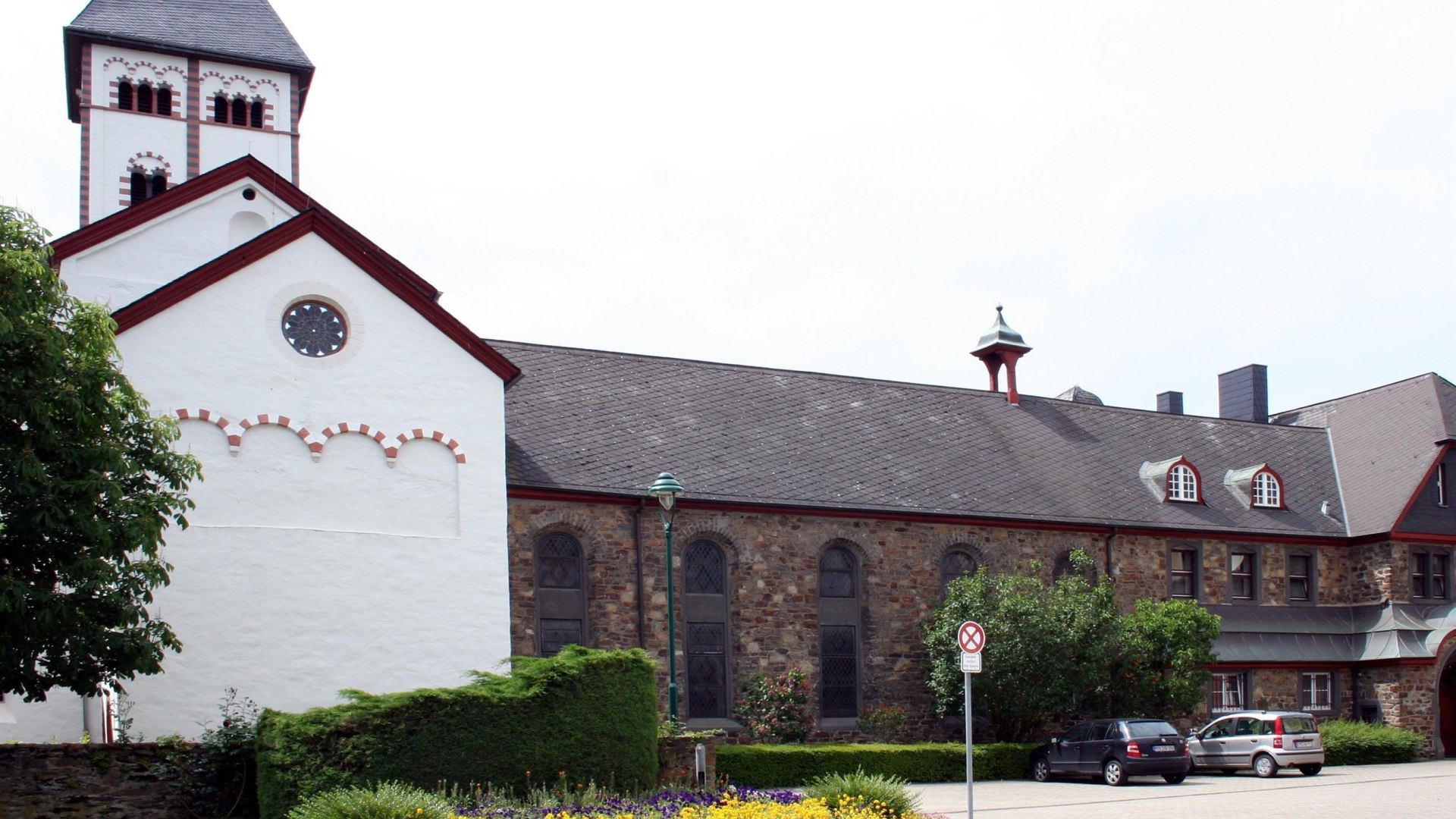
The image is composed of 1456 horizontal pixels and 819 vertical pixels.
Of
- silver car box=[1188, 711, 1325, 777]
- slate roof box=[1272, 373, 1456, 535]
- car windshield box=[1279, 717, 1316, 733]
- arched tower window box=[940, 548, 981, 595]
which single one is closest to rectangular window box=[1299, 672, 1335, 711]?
slate roof box=[1272, 373, 1456, 535]

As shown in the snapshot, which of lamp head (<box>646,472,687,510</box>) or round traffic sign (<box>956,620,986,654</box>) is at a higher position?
lamp head (<box>646,472,687,510</box>)

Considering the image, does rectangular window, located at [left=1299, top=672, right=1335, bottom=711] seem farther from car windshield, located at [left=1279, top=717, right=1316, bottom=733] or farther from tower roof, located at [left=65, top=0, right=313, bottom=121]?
tower roof, located at [left=65, top=0, right=313, bottom=121]

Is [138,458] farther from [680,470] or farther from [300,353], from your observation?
[680,470]

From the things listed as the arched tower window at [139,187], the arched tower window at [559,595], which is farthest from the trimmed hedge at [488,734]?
the arched tower window at [139,187]

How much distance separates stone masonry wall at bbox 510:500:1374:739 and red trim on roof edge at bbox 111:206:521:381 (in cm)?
340

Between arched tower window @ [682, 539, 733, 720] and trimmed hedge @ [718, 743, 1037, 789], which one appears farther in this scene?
arched tower window @ [682, 539, 733, 720]

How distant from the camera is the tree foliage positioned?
27.1m

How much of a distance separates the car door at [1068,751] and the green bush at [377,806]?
14555 millimetres

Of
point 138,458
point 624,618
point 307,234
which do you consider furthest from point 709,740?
point 307,234

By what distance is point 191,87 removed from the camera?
27.5 m

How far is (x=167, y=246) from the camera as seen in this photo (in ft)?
78.4

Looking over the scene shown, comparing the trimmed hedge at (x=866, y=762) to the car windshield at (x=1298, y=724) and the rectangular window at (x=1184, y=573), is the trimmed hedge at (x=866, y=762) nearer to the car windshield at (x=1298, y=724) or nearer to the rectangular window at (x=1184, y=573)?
the car windshield at (x=1298, y=724)

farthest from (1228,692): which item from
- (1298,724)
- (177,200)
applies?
(177,200)

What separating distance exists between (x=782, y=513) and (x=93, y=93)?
1543 cm
